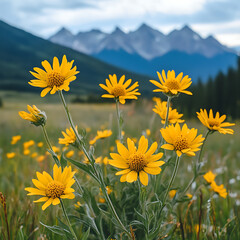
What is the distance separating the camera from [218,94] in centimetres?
3078

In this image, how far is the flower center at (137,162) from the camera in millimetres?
1303

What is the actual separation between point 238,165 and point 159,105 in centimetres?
400

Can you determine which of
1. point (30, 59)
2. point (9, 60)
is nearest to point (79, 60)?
point (30, 59)

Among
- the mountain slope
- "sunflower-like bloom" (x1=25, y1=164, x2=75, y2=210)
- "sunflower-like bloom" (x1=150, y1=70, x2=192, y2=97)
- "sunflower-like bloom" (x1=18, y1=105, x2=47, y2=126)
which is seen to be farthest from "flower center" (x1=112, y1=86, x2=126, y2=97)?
the mountain slope

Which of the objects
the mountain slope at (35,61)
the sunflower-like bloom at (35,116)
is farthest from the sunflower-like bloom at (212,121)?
the mountain slope at (35,61)

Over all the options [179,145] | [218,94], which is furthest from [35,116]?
[218,94]

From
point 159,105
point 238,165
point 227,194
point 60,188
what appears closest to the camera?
point 60,188

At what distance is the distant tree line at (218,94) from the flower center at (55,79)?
28.6m

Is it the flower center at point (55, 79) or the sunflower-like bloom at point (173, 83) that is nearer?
the flower center at point (55, 79)

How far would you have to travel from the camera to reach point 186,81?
167 cm

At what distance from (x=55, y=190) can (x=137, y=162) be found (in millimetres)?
384

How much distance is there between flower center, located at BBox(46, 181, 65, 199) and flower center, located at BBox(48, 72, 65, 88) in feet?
1.67

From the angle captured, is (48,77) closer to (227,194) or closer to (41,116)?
(41,116)

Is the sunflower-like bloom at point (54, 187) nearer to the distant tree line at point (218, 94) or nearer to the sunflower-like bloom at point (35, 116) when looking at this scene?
the sunflower-like bloom at point (35, 116)
